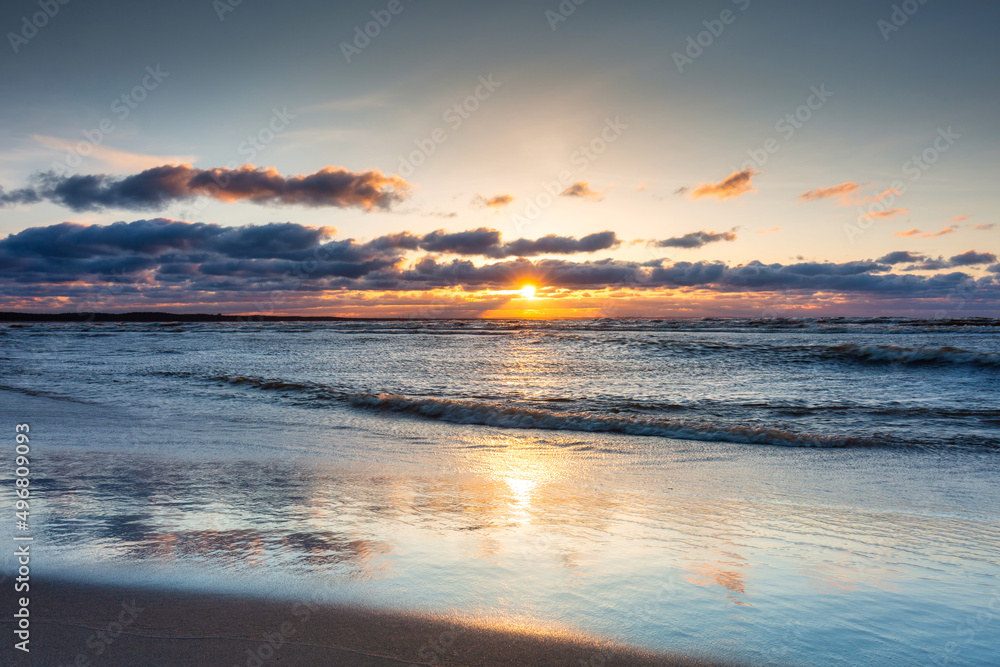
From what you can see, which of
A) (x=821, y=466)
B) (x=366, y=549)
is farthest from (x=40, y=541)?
(x=821, y=466)

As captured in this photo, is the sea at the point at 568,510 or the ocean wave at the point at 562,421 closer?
the sea at the point at 568,510

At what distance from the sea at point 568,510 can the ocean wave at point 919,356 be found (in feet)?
23.5

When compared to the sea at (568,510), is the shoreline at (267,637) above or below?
above

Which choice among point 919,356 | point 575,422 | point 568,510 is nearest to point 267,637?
point 568,510

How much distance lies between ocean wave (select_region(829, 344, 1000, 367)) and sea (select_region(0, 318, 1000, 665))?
23.5 feet

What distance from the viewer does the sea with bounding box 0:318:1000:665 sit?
305 centimetres

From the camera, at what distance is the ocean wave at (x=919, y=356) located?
18.7 metres

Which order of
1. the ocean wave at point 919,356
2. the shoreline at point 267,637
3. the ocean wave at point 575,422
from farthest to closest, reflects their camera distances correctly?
the ocean wave at point 919,356 < the ocean wave at point 575,422 < the shoreline at point 267,637

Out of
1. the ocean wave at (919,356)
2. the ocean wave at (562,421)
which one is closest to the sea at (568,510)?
the ocean wave at (562,421)

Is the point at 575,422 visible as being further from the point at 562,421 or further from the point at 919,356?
the point at 919,356

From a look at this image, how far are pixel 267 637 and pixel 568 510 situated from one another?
9.23 ft

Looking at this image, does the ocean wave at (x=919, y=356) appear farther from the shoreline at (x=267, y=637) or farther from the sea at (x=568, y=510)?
the shoreline at (x=267, y=637)

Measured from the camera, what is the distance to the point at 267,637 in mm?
2760

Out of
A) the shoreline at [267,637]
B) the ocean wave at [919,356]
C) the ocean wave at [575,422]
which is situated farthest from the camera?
the ocean wave at [919,356]
